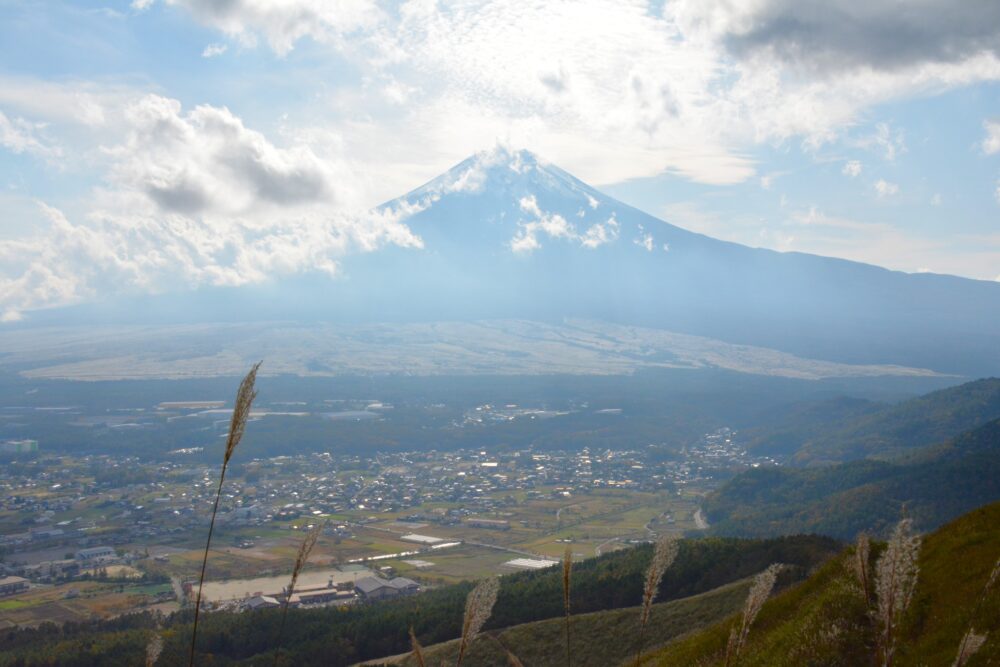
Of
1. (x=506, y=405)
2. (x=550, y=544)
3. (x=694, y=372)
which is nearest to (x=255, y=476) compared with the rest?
(x=550, y=544)

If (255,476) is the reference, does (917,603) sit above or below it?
above

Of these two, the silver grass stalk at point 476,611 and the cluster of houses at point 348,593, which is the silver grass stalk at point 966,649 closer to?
the silver grass stalk at point 476,611

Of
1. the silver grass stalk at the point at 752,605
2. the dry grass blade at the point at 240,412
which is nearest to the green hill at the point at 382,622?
the silver grass stalk at the point at 752,605

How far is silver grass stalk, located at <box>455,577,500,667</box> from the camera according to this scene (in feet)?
13.5

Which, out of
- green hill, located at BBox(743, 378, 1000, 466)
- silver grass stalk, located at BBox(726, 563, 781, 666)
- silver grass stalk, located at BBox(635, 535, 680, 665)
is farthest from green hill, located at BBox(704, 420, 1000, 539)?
silver grass stalk, located at BBox(635, 535, 680, 665)

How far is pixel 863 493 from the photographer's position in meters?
54.0

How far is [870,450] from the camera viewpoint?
3270 inches

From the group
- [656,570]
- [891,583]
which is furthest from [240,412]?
[891,583]

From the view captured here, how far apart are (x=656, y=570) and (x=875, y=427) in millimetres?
96611

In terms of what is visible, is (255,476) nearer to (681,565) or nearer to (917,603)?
(681,565)

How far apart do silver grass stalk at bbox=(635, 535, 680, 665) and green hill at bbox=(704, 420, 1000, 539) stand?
148 ft

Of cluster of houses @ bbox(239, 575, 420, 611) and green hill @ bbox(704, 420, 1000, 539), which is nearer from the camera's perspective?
cluster of houses @ bbox(239, 575, 420, 611)

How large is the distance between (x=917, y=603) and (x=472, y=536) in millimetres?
50065

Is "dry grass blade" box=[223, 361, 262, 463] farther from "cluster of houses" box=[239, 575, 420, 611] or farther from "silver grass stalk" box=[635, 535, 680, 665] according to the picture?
"cluster of houses" box=[239, 575, 420, 611]
